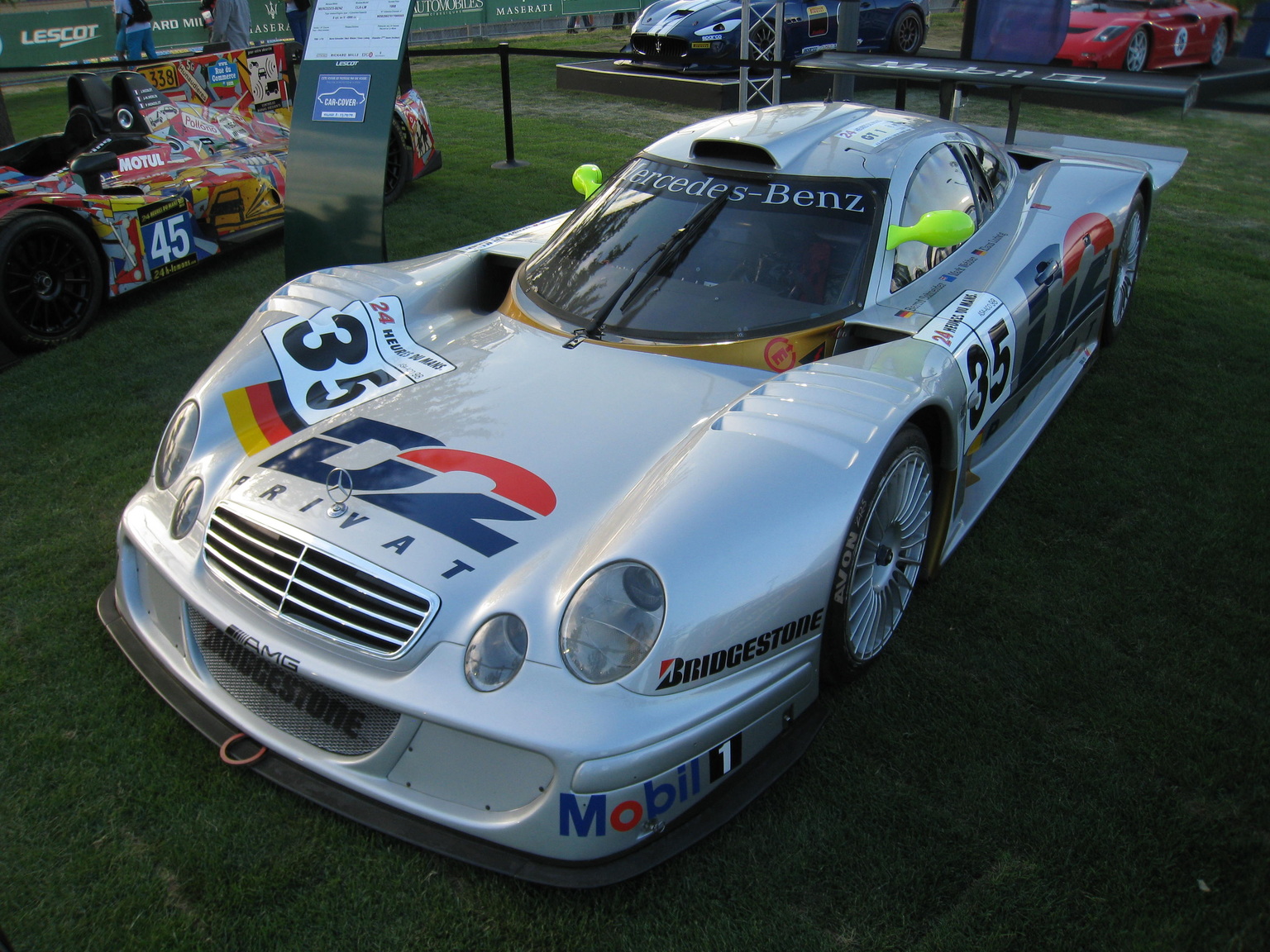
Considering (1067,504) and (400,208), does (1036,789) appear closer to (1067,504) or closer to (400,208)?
(1067,504)

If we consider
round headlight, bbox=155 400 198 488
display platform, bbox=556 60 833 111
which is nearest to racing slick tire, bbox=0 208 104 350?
round headlight, bbox=155 400 198 488

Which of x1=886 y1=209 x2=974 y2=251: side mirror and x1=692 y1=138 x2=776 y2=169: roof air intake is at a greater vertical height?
x1=692 y1=138 x2=776 y2=169: roof air intake

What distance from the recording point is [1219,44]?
10.8 meters

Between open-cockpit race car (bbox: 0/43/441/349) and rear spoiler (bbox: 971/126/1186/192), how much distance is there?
353 centimetres

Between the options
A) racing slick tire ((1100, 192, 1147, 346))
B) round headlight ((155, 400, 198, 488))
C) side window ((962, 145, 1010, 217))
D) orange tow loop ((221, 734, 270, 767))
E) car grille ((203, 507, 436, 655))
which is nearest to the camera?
car grille ((203, 507, 436, 655))

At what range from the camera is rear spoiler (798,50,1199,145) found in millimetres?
4121

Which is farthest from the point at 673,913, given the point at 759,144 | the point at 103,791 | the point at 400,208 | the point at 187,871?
the point at 400,208

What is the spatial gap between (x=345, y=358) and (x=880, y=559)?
175 centimetres

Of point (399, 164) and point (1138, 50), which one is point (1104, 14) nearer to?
point (1138, 50)

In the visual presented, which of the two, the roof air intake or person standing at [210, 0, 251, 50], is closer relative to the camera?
the roof air intake

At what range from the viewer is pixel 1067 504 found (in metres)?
3.28

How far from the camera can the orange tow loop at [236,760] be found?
211 cm

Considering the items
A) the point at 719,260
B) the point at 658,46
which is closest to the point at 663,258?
the point at 719,260

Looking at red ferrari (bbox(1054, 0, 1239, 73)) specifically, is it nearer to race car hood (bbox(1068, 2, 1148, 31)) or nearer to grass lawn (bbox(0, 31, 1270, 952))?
race car hood (bbox(1068, 2, 1148, 31))
